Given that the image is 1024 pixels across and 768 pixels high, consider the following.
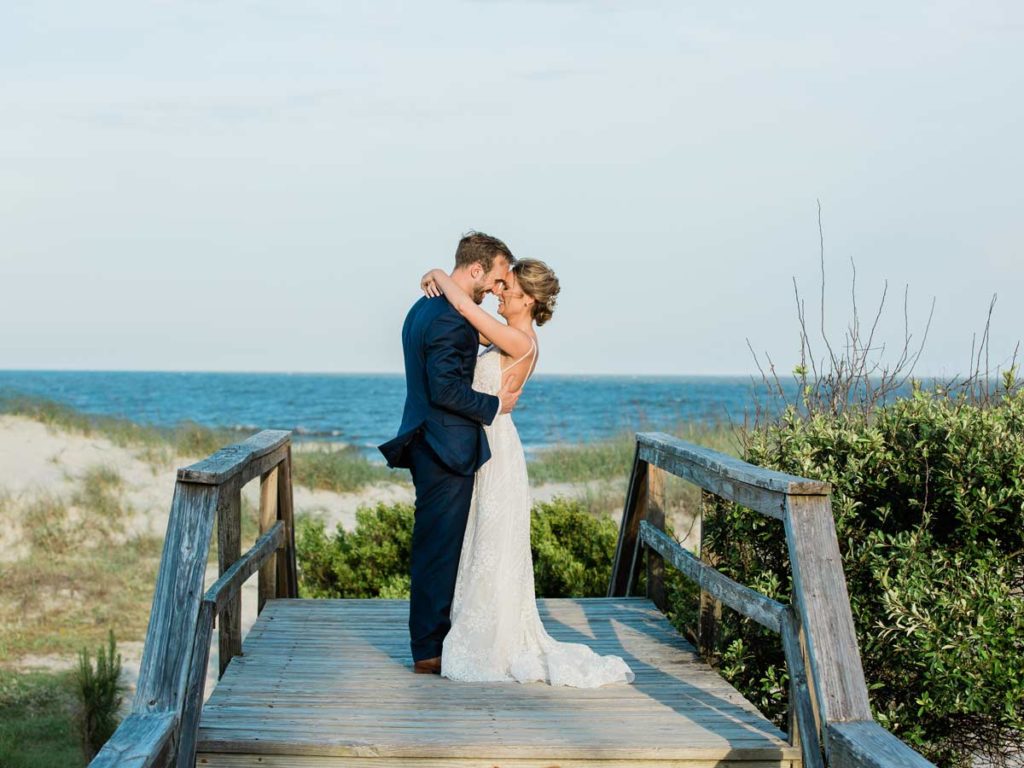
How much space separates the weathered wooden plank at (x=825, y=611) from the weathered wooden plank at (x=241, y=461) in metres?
2.07

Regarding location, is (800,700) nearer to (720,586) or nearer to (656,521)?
(720,586)

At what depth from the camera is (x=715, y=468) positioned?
4980 millimetres

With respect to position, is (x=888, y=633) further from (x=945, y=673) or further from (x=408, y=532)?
(x=408, y=532)

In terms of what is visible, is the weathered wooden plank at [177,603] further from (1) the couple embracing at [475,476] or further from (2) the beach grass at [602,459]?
Answer: (2) the beach grass at [602,459]

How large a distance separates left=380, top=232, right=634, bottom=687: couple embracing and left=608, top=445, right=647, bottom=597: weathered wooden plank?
145 cm

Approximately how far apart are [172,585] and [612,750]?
1707 millimetres

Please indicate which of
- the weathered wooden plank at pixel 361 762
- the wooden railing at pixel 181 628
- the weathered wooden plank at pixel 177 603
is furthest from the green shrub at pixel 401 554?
the weathered wooden plank at pixel 177 603

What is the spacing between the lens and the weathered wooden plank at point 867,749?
319 centimetres

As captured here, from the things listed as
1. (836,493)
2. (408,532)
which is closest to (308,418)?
(408,532)

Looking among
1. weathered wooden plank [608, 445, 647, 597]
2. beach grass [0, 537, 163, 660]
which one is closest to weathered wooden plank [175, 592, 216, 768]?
weathered wooden plank [608, 445, 647, 597]

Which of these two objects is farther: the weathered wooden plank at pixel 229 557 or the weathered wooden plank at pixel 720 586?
the weathered wooden plank at pixel 229 557

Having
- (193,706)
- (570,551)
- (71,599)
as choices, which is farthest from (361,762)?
(71,599)

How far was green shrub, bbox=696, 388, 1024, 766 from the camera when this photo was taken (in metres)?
4.68

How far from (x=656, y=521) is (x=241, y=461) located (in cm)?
272
